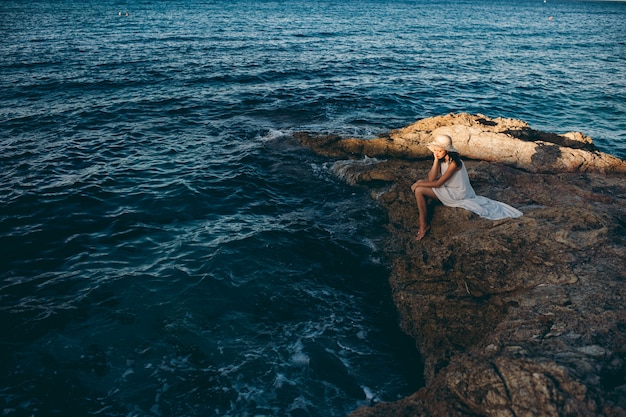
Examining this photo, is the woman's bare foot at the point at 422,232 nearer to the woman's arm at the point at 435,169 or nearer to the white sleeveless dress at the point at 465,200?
the white sleeveless dress at the point at 465,200

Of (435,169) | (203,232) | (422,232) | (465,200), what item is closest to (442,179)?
(435,169)

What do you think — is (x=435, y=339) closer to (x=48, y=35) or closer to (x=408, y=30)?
(x=48, y=35)

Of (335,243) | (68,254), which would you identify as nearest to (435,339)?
(335,243)

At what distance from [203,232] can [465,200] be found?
6906mm

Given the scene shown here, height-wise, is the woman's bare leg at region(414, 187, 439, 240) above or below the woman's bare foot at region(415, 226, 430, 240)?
above

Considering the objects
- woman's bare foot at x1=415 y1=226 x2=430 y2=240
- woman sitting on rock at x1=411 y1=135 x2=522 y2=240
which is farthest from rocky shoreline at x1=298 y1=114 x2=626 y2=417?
woman sitting on rock at x1=411 y1=135 x2=522 y2=240

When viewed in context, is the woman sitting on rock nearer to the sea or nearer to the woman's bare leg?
the woman's bare leg

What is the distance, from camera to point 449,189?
8.94m

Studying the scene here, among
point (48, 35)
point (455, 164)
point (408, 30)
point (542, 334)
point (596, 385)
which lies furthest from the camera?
point (408, 30)

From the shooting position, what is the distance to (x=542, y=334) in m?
5.70

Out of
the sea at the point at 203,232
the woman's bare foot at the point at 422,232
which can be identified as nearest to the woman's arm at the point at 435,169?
the woman's bare foot at the point at 422,232

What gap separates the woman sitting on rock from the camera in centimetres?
854

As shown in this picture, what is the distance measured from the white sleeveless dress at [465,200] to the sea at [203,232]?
71.8 inches

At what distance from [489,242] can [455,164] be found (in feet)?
6.08
